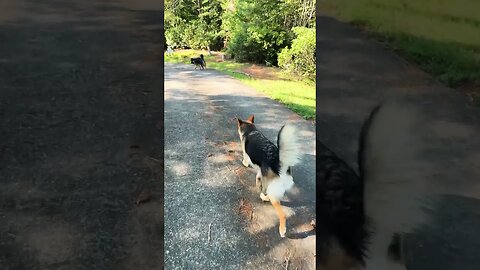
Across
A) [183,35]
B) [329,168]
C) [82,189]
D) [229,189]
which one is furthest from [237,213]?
[183,35]

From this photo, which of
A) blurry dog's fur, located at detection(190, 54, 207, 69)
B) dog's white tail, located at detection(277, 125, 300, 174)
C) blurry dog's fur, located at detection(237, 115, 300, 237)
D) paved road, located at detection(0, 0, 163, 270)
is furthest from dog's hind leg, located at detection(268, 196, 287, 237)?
blurry dog's fur, located at detection(190, 54, 207, 69)

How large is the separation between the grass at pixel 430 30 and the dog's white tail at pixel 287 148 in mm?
409

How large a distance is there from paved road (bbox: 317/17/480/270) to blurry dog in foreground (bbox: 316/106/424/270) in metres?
0.03

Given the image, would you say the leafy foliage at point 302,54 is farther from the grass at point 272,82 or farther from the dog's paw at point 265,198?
the dog's paw at point 265,198

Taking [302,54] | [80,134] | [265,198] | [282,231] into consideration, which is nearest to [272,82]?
[302,54]

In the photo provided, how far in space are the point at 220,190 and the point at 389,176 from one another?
1.74ft

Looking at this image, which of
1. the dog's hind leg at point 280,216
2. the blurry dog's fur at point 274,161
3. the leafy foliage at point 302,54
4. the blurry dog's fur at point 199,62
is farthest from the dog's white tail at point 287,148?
the blurry dog's fur at point 199,62

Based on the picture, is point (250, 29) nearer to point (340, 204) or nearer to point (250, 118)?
point (250, 118)

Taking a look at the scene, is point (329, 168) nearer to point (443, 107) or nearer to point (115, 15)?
point (443, 107)

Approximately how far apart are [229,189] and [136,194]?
33 centimetres

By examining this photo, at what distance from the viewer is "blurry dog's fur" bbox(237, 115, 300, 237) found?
4.61ft

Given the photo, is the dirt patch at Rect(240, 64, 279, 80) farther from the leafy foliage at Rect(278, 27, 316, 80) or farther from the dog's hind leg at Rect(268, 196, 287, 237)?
the dog's hind leg at Rect(268, 196, 287, 237)

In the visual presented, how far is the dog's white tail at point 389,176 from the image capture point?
3.91 ft

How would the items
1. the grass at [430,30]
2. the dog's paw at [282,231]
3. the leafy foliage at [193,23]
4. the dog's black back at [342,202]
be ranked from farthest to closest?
the leafy foliage at [193,23]
the dog's paw at [282,231]
the dog's black back at [342,202]
the grass at [430,30]
